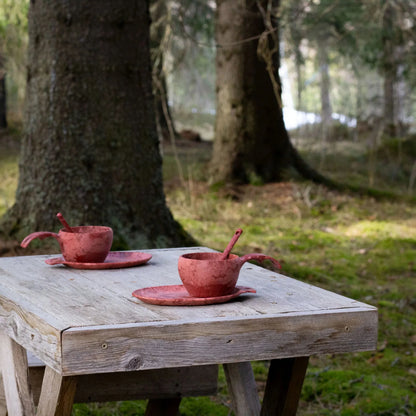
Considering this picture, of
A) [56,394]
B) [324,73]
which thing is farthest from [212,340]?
[324,73]

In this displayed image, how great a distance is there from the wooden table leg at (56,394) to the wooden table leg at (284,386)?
796 mm

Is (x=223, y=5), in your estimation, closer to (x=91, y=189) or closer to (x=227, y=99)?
(x=227, y=99)

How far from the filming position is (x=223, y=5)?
32.0 feet

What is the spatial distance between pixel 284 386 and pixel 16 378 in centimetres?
93

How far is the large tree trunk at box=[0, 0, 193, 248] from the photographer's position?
204 inches

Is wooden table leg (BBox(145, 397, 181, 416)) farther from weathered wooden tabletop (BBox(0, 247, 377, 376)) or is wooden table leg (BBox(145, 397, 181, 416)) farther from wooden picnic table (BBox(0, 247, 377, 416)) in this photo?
weathered wooden tabletop (BBox(0, 247, 377, 376))

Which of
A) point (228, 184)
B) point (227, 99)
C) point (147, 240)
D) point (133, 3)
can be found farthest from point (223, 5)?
point (147, 240)

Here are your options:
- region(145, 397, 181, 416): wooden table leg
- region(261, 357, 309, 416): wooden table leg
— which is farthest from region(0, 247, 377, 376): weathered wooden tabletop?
region(145, 397, 181, 416): wooden table leg

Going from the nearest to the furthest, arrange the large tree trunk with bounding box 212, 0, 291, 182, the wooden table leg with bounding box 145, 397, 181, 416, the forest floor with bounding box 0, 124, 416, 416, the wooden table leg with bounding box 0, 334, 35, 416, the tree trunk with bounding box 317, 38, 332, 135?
the wooden table leg with bounding box 0, 334, 35, 416 < the wooden table leg with bounding box 145, 397, 181, 416 < the forest floor with bounding box 0, 124, 416, 416 < the large tree trunk with bounding box 212, 0, 291, 182 < the tree trunk with bounding box 317, 38, 332, 135

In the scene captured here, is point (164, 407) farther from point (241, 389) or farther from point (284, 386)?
point (284, 386)

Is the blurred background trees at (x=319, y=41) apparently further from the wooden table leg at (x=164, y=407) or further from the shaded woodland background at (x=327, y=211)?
the wooden table leg at (x=164, y=407)

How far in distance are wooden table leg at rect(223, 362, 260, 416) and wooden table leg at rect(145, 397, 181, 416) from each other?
682 millimetres

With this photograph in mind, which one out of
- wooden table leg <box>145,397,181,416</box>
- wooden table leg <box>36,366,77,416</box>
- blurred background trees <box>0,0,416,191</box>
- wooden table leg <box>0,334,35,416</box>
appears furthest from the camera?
blurred background trees <box>0,0,416,191</box>

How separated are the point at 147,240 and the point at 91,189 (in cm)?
60
